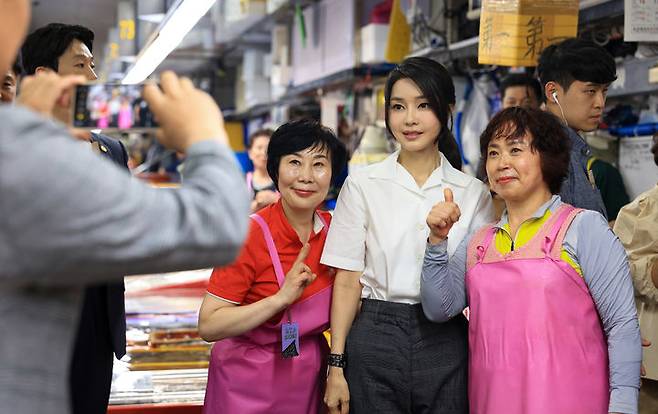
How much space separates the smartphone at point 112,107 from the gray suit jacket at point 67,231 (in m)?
0.24

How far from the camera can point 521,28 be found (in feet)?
12.0

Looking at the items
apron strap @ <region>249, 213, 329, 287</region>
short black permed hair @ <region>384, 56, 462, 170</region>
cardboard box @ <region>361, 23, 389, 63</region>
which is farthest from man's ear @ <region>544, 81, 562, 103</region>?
cardboard box @ <region>361, 23, 389, 63</region>

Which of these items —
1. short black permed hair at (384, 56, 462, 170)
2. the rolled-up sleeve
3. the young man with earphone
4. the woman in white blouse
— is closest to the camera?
the rolled-up sleeve

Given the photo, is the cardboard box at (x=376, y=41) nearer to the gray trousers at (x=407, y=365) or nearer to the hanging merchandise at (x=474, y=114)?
the hanging merchandise at (x=474, y=114)

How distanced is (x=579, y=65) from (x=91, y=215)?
230cm

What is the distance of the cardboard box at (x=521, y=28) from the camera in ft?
11.9

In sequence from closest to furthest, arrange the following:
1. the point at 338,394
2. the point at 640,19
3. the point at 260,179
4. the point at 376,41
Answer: the point at 338,394, the point at 640,19, the point at 376,41, the point at 260,179

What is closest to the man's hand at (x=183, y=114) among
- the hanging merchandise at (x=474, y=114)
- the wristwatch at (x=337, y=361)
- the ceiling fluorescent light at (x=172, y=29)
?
the wristwatch at (x=337, y=361)

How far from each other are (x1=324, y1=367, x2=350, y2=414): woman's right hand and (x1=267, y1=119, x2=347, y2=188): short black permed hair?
626mm

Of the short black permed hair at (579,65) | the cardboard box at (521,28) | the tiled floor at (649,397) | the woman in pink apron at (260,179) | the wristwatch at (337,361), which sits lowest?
the tiled floor at (649,397)

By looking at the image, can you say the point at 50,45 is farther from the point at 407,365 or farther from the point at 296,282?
the point at 407,365

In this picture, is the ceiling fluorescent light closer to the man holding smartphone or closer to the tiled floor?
the man holding smartphone

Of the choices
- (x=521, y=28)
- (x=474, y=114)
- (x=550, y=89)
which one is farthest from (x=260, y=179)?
(x=550, y=89)

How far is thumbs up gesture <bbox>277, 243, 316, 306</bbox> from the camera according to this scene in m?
2.52
